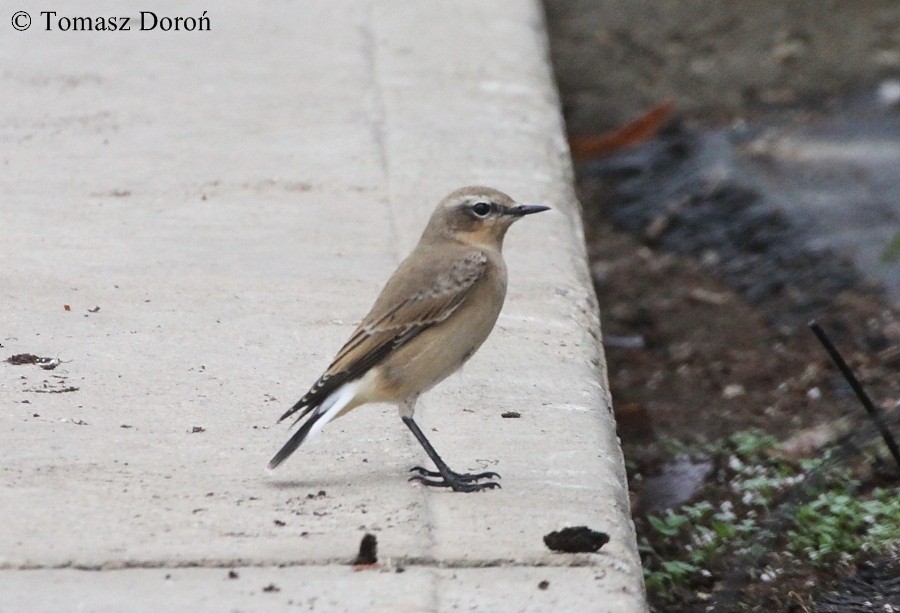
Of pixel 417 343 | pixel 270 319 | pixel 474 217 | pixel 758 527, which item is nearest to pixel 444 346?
pixel 417 343

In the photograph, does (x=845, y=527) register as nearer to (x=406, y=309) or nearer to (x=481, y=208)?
(x=481, y=208)

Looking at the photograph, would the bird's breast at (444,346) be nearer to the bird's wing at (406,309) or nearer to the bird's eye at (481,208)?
the bird's wing at (406,309)

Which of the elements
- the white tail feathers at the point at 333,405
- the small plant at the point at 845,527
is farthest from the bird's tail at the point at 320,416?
the small plant at the point at 845,527

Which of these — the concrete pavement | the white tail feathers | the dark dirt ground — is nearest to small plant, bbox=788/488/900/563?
the dark dirt ground

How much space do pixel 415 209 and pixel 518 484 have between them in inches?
93.9

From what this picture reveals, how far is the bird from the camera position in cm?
409

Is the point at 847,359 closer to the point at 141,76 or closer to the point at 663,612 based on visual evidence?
the point at 663,612

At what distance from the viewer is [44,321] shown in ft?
16.8

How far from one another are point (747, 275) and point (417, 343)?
379 centimetres

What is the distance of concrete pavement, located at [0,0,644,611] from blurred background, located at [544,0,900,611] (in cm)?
72

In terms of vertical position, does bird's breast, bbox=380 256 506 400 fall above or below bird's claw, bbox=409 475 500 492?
above

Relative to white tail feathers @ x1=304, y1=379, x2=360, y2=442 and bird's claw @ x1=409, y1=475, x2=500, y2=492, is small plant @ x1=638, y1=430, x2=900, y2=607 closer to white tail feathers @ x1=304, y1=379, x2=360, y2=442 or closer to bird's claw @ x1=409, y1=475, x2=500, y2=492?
bird's claw @ x1=409, y1=475, x2=500, y2=492

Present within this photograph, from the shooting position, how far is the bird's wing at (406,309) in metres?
4.21

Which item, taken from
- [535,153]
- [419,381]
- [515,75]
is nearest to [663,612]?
[419,381]
